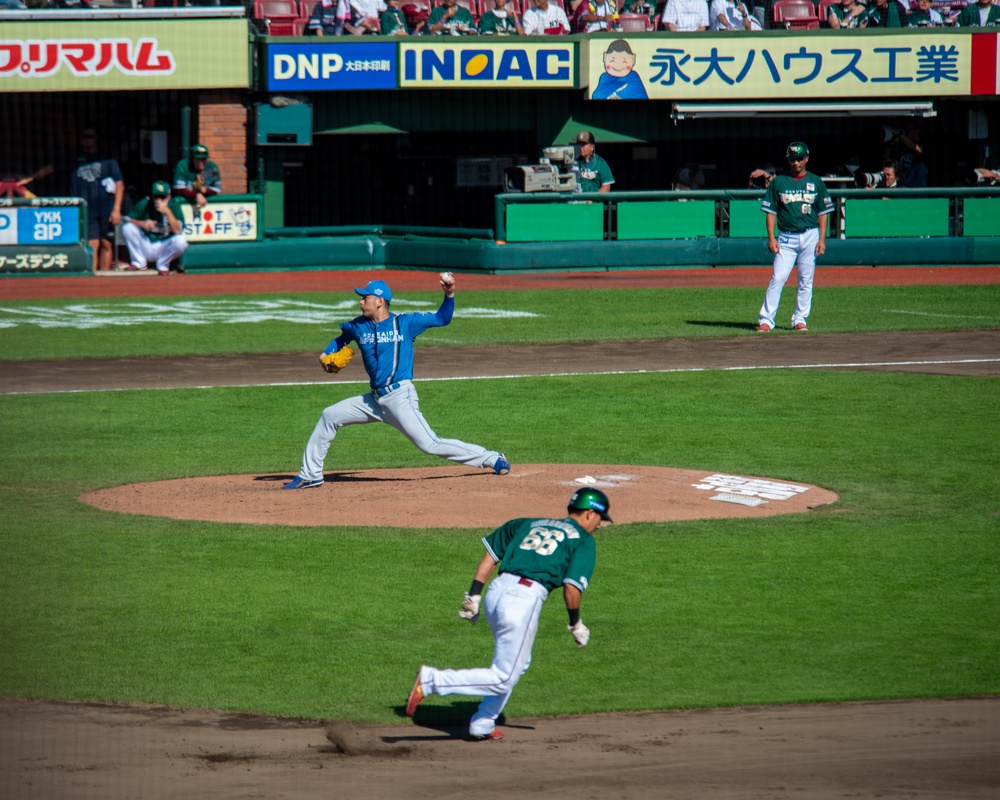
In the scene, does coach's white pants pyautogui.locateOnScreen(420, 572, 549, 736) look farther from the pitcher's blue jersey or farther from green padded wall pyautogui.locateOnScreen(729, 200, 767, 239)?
green padded wall pyautogui.locateOnScreen(729, 200, 767, 239)

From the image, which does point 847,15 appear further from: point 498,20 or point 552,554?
point 552,554

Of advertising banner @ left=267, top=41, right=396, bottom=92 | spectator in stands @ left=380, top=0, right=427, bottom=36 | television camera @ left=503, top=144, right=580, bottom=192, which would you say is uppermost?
spectator in stands @ left=380, top=0, right=427, bottom=36

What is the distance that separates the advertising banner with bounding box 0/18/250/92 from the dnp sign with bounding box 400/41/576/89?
3095 mm

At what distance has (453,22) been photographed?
25.5 metres

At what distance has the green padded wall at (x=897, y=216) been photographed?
22766 mm

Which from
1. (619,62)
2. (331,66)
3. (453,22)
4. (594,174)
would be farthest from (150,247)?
(619,62)

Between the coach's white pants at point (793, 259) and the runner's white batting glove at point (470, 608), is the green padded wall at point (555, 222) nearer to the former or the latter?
the coach's white pants at point (793, 259)

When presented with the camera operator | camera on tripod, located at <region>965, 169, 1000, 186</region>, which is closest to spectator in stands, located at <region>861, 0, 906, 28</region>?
the camera operator

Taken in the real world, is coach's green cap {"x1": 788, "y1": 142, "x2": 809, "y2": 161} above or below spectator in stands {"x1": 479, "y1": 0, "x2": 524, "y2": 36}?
below

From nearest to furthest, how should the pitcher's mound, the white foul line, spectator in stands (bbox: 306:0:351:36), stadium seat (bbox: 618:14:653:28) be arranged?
the pitcher's mound < the white foul line < spectator in stands (bbox: 306:0:351:36) < stadium seat (bbox: 618:14:653:28)

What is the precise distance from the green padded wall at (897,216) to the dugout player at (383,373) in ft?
47.7

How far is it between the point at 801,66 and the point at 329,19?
8.90 m

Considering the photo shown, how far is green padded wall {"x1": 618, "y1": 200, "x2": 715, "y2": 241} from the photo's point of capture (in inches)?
905

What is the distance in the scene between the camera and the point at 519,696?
20.5 feet
